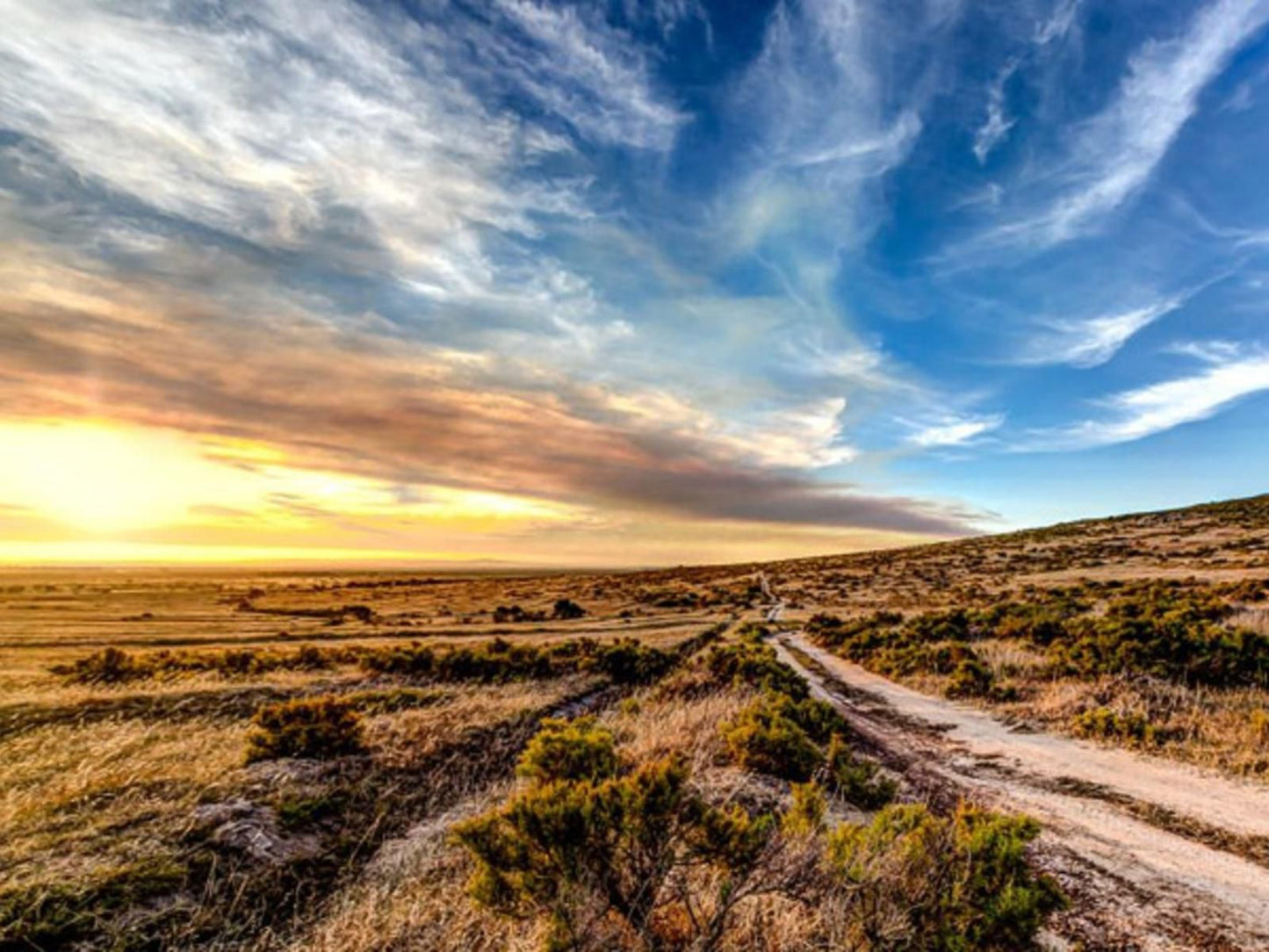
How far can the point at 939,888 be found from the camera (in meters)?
5.27

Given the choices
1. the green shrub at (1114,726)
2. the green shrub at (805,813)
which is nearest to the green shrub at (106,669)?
the green shrub at (805,813)

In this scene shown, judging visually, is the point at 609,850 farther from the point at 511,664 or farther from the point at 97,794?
the point at 511,664

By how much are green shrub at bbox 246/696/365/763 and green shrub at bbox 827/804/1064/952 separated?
30.5 feet

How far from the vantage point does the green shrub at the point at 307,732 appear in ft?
35.8

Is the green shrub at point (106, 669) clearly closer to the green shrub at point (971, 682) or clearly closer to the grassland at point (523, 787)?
the grassland at point (523, 787)

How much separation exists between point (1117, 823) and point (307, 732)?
13.1m

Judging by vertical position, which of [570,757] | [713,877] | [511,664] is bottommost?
[511,664]

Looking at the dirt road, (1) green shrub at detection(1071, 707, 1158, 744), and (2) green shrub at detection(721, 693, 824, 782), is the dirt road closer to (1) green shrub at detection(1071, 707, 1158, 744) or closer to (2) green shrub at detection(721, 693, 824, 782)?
(1) green shrub at detection(1071, 707, 1158, 744)

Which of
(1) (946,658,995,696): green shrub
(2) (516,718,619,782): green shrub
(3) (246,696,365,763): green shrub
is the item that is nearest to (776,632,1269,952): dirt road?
(1) (946,658,995,696): green shrub

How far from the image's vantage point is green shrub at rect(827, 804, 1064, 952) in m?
4.96

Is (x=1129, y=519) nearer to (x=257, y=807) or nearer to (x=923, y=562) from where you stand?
(x=923, y=562)

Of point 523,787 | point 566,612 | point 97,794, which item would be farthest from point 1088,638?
point 566,612

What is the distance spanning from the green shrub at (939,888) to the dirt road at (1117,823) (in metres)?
1.27

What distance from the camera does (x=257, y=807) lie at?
843 cm
